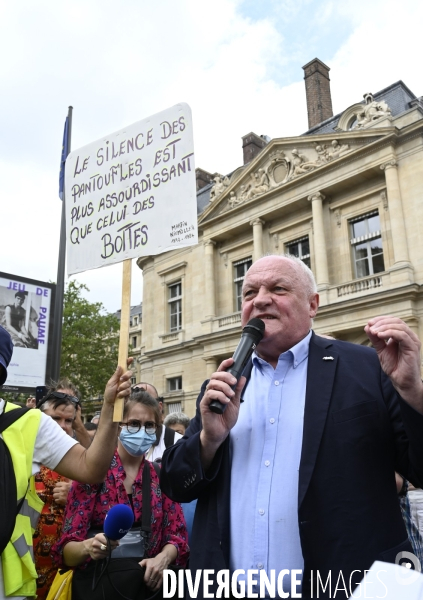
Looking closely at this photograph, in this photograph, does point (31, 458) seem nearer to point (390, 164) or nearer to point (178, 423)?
point (178, 423)

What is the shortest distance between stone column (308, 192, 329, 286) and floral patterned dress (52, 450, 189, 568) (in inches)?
660

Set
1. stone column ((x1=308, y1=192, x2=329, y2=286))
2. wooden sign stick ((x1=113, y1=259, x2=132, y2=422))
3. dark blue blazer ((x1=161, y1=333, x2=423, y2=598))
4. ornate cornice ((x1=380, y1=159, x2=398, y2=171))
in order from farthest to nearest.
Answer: stone column ((x1=308, y1=192, x2=329, y2=286)), ornate cornice ((x1=380, y1=159, x2=398, y2=171)), wooden sign stick ((x1=113, y1=259, x2=132, y2=422)), dark blue blazer ((x1=161, y1=333, x2=423, y2=598))

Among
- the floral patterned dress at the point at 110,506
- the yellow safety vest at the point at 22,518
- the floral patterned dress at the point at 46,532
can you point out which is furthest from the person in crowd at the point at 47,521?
the yellow safety vest at the point at 22,518

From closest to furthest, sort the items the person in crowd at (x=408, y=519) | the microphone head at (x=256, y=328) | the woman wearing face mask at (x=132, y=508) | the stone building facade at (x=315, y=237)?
the microphone head at (x=256, y=328) → the woman wearing face mask at (x=132, y=508) → the person in crowd at (x=408, y=519) → the stone building facade at (x=315, y=237)

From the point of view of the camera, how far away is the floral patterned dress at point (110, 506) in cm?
273

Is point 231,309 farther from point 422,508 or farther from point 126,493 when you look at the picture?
point 126,493

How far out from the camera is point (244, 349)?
1.97m

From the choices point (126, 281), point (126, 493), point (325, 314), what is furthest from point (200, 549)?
point (325, 314)

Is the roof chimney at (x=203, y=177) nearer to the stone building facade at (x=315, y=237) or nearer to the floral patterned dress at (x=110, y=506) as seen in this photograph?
the stone building facade at (x=315, y=237)

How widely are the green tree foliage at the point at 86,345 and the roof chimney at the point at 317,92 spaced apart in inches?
646

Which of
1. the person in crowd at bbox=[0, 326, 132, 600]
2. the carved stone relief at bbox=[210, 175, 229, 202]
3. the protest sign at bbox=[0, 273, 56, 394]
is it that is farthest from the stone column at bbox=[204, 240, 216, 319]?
the person in crowd at bbox=[0, 326, 132, 600]

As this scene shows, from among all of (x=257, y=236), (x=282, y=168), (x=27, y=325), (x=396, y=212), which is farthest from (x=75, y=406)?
(x=282, y=168)

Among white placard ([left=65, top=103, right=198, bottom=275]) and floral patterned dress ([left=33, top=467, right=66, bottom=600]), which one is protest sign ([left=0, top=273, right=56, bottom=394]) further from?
white placard ([left=65, top=103, right=198, bottom=275])

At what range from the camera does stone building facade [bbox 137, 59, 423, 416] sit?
58.1 feet
